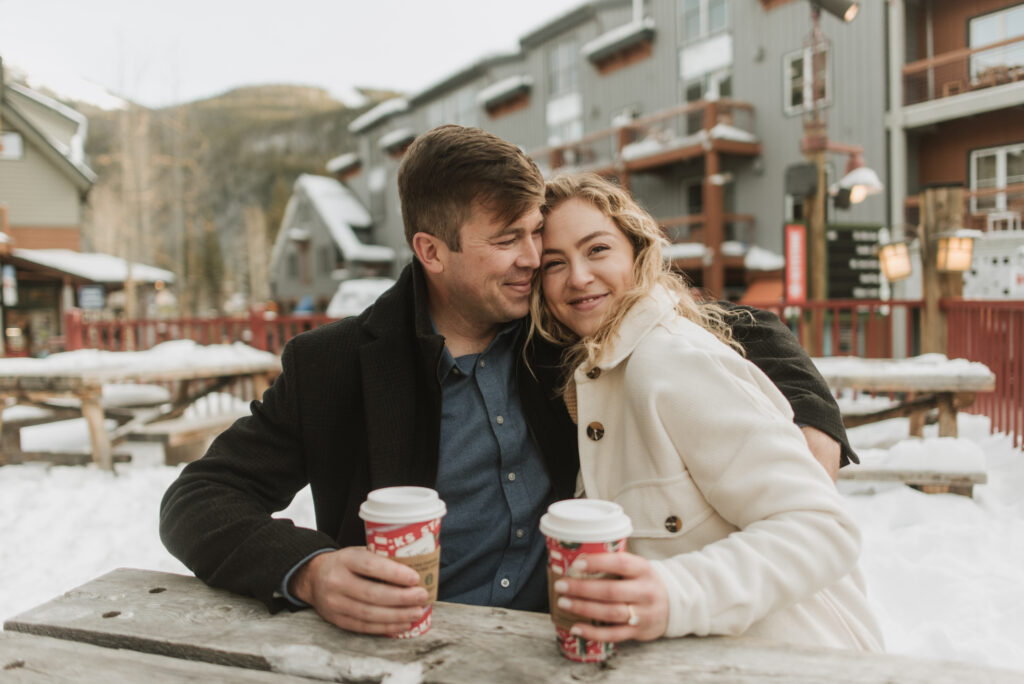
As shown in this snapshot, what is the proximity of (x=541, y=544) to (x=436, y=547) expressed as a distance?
2.72ft

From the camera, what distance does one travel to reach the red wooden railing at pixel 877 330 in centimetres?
693

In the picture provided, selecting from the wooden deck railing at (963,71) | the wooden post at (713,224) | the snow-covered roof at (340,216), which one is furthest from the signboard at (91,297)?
the wooden deck railing at (963,71)

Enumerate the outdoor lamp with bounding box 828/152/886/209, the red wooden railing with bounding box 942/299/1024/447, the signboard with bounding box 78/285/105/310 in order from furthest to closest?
the signboard with bounding box 78/285/105/310 → the outdoor lamp with bounding box 828/152/886/209 → the red wooden railing with bounding box 942/299/1024/447

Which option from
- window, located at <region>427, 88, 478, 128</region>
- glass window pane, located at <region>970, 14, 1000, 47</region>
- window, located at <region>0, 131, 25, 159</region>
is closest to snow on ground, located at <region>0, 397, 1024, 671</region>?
glass window pane, located at <region>970, 14, 1000, 47</region>

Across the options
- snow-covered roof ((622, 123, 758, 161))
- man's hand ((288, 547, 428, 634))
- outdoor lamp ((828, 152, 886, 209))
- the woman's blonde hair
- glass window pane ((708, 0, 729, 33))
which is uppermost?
glass window pane ((708, 0, 729, 33))

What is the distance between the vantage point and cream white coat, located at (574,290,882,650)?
4.34 feet

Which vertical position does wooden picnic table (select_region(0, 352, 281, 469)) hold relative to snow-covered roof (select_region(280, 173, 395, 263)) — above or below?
below

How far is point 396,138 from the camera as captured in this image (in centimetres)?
3297

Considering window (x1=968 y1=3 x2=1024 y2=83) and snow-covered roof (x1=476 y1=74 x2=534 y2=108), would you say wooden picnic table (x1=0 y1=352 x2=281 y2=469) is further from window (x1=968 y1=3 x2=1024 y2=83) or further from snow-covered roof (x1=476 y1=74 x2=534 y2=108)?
snow-covered roof (x1=476 y1=74 x2=534 y2=108)

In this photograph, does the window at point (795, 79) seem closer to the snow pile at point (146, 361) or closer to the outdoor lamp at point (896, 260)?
the outdoor lamp at point (896, 260)

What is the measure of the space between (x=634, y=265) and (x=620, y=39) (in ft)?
69.2

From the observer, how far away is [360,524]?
2020mm

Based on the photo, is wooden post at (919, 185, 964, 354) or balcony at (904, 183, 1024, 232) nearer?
wooden post at (919, 185, 964, 354)

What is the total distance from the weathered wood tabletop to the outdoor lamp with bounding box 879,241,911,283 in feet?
27.5
